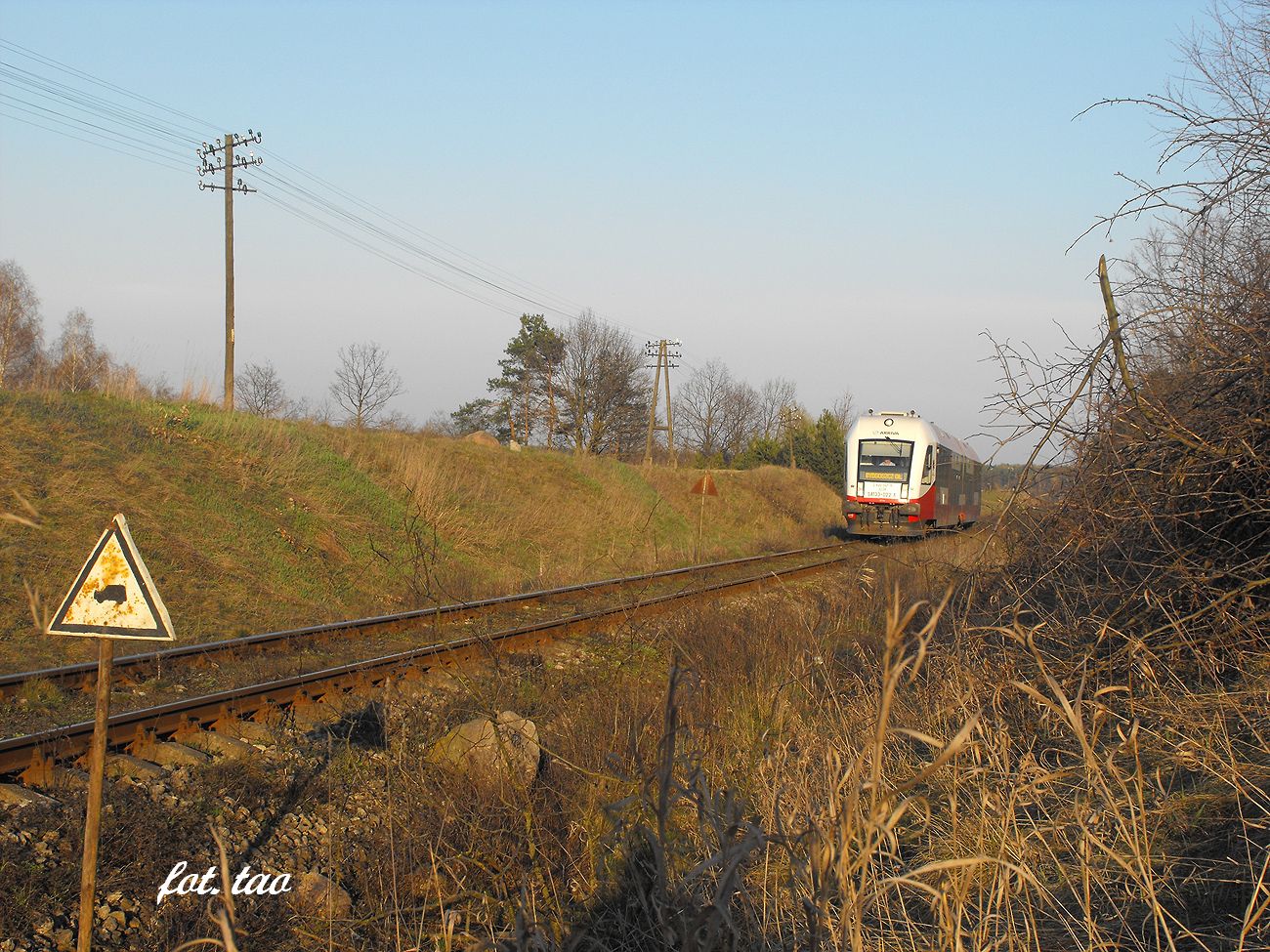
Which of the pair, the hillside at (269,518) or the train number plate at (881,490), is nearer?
the hillside at (269,518)

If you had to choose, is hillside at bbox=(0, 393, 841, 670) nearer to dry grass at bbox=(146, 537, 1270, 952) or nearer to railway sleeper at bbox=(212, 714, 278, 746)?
railway sleeper at bbox=(212, 714, 278, 746)

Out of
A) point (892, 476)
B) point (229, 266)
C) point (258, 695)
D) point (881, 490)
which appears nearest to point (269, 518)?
point (258, 695)

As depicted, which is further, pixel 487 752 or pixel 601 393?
pixel 601 393

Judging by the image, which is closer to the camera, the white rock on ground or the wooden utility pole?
the white rock on ground

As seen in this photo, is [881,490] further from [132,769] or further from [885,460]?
[132,769]

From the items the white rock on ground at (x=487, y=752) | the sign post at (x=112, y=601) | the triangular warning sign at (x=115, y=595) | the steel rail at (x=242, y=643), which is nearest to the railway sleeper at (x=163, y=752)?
the white rock on ground at (x=487, y=752)

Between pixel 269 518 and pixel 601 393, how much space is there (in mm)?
40084

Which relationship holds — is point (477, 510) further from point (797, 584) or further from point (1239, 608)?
point (1239, 608)

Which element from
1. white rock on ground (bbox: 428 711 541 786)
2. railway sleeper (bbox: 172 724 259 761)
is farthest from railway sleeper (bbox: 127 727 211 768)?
white rock on ground (bbox: 428 711 541 786)

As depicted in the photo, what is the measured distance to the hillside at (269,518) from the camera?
12141mm

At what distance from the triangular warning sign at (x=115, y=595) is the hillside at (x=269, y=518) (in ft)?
7.56

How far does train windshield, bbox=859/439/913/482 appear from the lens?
25.5 meters

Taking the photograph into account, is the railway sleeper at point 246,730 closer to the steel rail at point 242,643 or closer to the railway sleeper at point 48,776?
the railway sleeper at point 48,776

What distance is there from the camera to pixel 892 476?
25.6m
